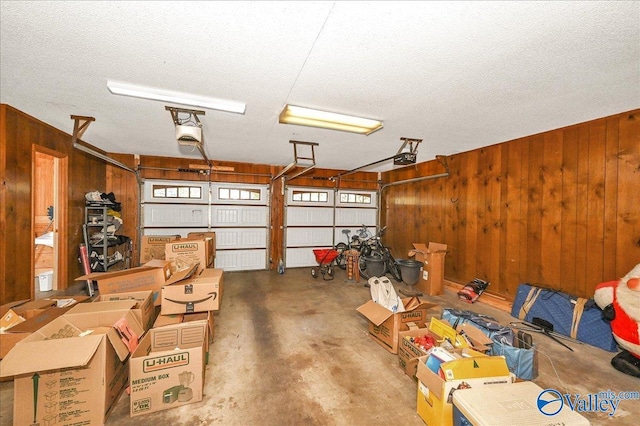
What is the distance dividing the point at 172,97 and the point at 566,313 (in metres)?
4.95

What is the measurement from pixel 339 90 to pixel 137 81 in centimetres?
172

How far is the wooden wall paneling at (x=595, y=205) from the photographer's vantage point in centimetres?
282

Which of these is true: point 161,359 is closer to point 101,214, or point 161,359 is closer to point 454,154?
point 101,214

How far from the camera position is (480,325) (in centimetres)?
250

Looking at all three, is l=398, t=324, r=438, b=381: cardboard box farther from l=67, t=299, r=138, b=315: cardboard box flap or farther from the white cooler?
l=67, t=299, r=138, b=315: cardboard box flap

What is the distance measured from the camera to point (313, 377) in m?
2.12

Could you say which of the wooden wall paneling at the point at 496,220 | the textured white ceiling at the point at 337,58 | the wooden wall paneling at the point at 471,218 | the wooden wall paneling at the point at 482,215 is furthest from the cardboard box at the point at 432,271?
the textured white ceiling at the point at 337,58

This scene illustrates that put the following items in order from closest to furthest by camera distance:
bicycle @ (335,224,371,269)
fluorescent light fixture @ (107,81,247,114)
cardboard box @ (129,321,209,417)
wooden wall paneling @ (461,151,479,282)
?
1. cardboard box @ (129,321,209,417)
2. fluorescent light fixture @ (107,81,247,114)
3. wooden wall paneling @ (461,151,479,282)
4. bicycle @ (335,224,371,269)

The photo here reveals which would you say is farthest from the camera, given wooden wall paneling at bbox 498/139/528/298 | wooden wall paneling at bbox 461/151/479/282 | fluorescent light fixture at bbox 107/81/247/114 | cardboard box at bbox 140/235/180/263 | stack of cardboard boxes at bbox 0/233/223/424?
wooden wall paneling at bbox 461/151/479/282

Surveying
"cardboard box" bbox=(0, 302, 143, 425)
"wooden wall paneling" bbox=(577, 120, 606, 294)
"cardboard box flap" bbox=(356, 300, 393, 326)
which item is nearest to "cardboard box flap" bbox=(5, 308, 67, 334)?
"cardboard box" bbox=(0, 302, 143, 425)

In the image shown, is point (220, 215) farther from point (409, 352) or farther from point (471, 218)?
point (471, 218)

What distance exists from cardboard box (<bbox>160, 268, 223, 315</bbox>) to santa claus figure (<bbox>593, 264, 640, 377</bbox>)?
3738 mm

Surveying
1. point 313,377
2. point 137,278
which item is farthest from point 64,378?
point 313,377

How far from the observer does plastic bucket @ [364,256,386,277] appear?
197 inches
